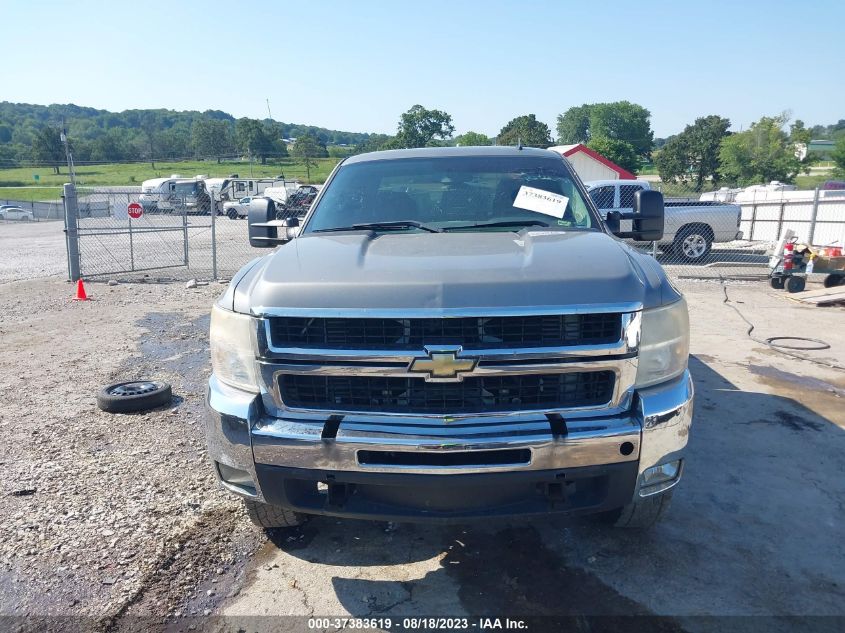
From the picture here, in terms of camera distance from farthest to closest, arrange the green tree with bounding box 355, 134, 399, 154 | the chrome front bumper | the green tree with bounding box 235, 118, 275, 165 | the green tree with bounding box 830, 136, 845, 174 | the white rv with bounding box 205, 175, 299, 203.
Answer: the green tree with bounding box 830, 136, 845, 174 < the green tree with bounding box 235, 118, 275, 165 < the green tree with bounding box 355, 134, 399, 154 < the white rv with bounding box 205, 175, 299, 203 < the chrome front bumper

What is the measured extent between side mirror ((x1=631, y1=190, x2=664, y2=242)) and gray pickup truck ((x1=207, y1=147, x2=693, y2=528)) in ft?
4.87

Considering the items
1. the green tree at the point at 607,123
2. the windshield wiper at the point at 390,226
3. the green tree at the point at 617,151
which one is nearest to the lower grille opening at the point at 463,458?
the windshield wiper at the point at 390,226

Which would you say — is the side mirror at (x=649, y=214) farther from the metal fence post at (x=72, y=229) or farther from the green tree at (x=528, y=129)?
the green tree at (x=528, y=129)

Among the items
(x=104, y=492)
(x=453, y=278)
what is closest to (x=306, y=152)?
(x=104, y=492)

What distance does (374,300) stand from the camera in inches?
102

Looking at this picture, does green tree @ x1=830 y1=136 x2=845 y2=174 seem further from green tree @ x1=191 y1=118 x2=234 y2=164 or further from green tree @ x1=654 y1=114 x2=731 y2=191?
green tree @ x1=191 y1=118 x2=234 y2=164

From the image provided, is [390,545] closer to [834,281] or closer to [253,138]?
[834,281]

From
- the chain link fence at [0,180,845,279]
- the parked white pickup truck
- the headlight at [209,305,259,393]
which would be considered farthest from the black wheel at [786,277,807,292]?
the headlight at [209,305,259,393]

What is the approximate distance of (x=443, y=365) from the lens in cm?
255

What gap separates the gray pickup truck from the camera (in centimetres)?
254

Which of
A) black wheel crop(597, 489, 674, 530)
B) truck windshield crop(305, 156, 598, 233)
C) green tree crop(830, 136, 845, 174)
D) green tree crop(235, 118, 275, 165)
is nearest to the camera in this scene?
black wheel crop(597, 489, 674, 530)

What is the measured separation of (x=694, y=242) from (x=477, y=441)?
1379 cm

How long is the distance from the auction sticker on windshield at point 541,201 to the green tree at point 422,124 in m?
63.9

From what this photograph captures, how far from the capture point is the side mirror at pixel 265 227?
13.9ft
